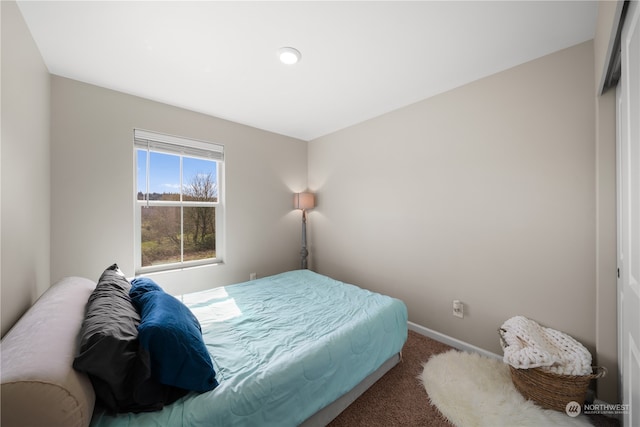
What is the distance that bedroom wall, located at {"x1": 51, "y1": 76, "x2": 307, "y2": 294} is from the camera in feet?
6.82

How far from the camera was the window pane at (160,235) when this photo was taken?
101 inches

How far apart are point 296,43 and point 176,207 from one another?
222 cm

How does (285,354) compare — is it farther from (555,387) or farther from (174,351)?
(555,387)

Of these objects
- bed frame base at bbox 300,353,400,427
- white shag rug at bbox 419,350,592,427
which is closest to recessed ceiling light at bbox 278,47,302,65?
bed frame base at bbox 300,353,400,427

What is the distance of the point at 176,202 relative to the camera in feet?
8.97

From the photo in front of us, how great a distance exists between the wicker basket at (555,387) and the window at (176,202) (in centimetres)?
317

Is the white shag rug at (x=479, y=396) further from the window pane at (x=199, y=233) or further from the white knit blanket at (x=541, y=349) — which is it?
the window pane at (x=199, y=233)

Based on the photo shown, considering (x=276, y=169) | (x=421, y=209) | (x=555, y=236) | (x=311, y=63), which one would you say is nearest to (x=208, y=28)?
(x=311, y=63)

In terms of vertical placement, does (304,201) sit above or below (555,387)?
above

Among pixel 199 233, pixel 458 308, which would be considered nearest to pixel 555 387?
pixel 458 308

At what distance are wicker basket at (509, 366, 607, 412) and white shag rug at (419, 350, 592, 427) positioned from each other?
6cm

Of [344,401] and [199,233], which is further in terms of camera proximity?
[199,233]

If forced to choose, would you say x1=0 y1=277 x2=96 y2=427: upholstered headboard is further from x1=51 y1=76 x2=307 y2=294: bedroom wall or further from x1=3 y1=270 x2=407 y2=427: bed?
x1=51 y1=76 x2=307 y2=294: bedroom wall

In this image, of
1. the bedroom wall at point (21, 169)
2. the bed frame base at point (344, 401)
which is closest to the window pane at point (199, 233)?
the bedroom wall at point (21, 169)
